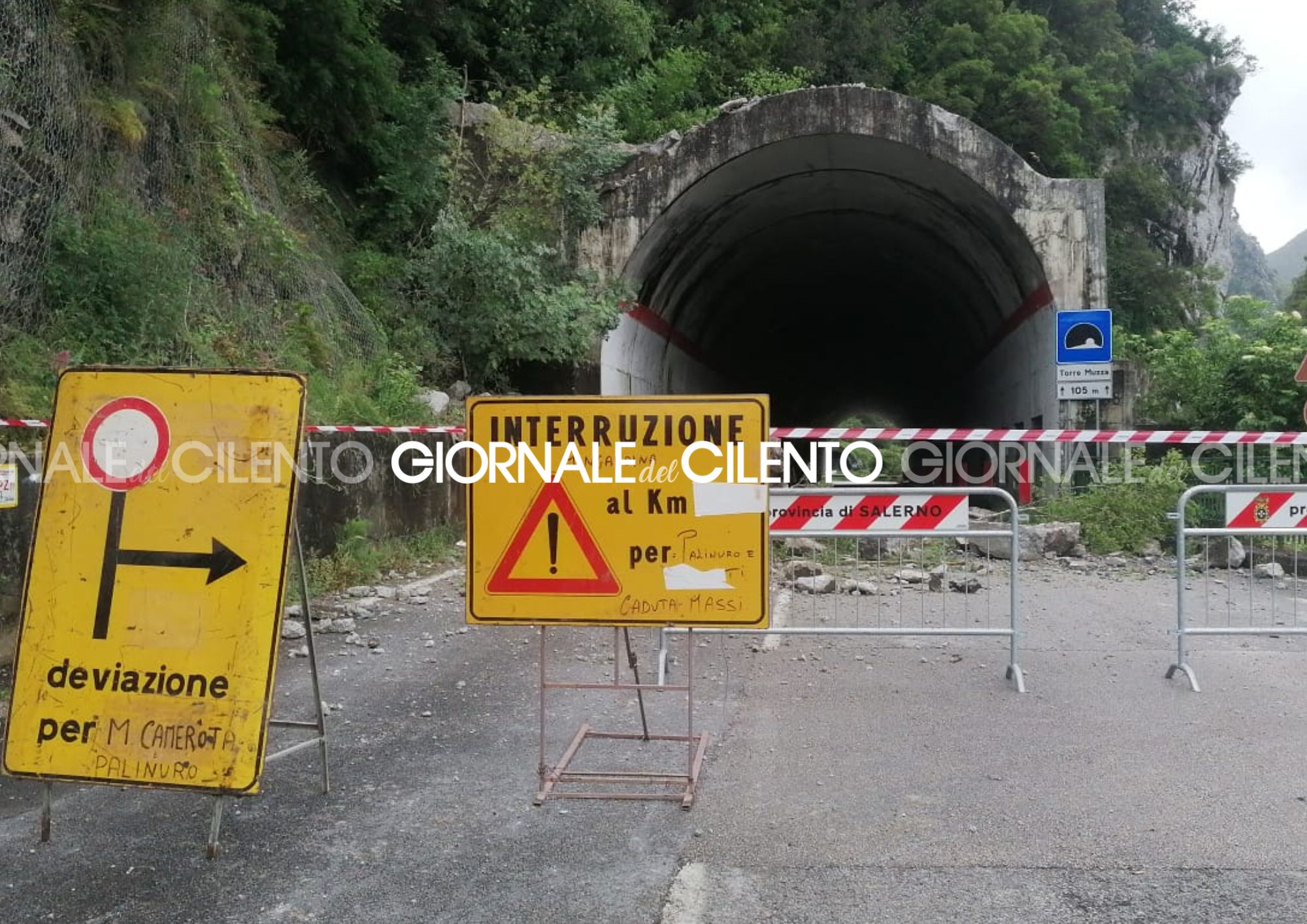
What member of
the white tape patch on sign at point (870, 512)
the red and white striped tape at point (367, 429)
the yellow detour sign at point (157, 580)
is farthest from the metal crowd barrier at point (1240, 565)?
the red and white striped tape at point (367, 429)

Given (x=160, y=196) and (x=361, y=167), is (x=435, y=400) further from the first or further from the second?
(x=361, y=167)

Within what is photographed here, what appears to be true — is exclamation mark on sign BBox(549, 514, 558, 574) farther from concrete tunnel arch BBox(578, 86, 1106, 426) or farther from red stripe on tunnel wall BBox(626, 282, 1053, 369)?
red stripe on tunnel wall BBox(626, 282, 1053, 369)

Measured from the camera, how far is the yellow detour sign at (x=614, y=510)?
4387 millimetres

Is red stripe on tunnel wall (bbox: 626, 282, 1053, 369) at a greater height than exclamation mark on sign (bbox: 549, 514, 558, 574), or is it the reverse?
red stripe on tunnel wall (bbox: 626, 282, 1053, 369)

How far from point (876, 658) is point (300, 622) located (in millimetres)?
3927

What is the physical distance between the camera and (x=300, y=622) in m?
7.36

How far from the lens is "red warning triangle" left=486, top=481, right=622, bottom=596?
4.41 meters

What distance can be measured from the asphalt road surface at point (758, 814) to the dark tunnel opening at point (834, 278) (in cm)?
894

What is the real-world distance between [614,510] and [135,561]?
1837mm

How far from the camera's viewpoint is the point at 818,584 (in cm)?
877

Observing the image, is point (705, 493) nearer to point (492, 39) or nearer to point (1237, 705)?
point (1237, 705)

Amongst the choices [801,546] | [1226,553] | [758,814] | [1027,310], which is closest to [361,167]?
[801,546]

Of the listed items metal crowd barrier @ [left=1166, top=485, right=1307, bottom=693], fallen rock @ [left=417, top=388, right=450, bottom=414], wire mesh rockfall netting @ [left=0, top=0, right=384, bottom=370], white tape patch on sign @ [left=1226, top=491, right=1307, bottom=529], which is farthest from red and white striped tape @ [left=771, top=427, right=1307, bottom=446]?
wire mesh rockfall netting @ [left=0, top=0, right=384, bottom=370]

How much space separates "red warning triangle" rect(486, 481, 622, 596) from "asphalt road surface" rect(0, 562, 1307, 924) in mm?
829
